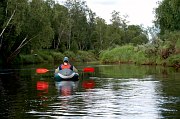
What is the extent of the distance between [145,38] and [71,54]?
164 feet

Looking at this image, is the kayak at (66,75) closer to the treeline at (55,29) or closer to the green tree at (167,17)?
the green tree at (167,17)

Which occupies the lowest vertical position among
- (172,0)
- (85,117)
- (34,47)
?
(85,117)

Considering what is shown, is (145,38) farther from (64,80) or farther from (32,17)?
(64,80)

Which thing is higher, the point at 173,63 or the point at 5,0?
the point at 5,0

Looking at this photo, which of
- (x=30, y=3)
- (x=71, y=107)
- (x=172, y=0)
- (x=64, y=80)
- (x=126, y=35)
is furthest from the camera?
(x=126, y=35)

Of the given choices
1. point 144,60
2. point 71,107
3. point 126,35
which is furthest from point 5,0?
point 126,35

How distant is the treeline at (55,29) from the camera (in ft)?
179

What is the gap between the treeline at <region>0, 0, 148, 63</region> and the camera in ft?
179

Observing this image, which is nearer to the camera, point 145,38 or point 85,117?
point 85,117

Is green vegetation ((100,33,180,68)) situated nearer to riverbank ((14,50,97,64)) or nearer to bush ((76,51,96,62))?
riverbank ((14,50,97,64))

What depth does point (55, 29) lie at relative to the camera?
9144 cm

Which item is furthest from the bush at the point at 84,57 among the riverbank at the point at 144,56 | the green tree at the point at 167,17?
the green tree at the point at 167,17

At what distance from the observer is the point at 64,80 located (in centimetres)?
2592

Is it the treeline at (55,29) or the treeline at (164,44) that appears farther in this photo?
the treeline at (55,29)
